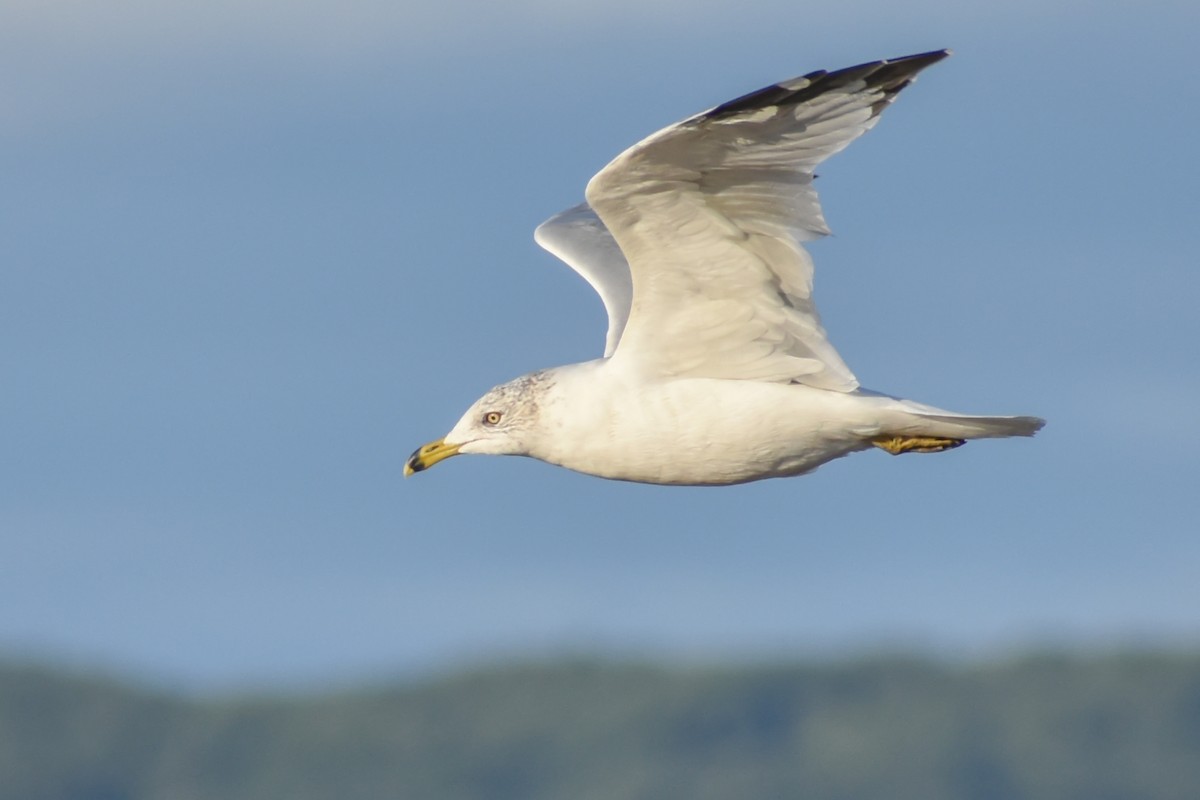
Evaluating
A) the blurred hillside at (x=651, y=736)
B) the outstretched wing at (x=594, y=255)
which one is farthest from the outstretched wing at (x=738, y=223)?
the blurred hillside at (x=651, y=736)

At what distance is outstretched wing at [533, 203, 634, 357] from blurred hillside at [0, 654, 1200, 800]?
96.9 meters

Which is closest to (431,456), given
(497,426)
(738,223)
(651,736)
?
(497,426)

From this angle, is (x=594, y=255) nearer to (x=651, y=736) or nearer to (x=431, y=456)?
(x=431, y=456)

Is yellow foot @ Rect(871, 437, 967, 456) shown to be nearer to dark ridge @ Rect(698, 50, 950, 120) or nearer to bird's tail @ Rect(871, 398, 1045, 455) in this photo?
bird's tail @ Rect(871, 398, 1045, 455)

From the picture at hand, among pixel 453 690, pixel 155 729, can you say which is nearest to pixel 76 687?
pixel 155 729

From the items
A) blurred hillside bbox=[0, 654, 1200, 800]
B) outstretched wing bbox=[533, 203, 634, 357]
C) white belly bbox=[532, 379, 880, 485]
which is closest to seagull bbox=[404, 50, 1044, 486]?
white belly bbox=[532, 379, 880, 485]

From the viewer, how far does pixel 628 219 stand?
1510 centimetres

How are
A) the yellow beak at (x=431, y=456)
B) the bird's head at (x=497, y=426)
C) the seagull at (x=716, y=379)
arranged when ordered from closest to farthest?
the seagull at (x=716, y=379) < the bird's head at (x=497, y=426) < the yellow beak at (x=431, y=456)

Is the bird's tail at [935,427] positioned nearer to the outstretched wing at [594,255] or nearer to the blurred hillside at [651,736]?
the outstretched wing at [594,255]

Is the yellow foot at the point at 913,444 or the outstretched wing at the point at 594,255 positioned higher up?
the outstretched wing at the point at 594,255

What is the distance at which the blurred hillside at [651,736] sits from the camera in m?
118

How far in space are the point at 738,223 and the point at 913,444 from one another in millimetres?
2020

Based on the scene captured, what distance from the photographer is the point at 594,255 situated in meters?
18.5

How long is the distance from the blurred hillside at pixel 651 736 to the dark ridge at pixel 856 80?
332 feet
